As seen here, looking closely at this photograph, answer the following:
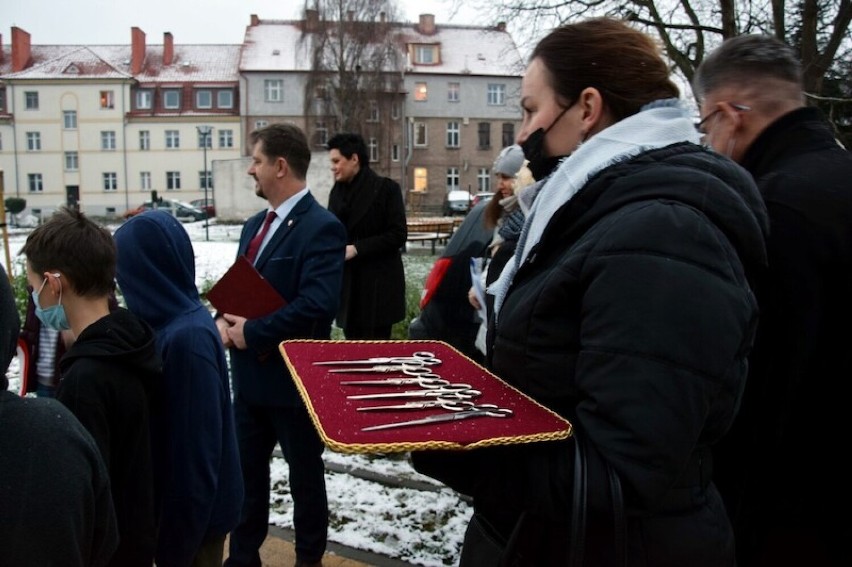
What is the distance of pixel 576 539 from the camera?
1.26 metres

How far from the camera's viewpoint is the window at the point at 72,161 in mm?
54281

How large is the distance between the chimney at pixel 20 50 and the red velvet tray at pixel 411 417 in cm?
6281

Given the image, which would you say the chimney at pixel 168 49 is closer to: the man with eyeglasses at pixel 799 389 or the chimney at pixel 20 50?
the chimney at pixel 20 50

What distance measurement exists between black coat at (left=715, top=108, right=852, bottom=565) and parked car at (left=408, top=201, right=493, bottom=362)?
2139mm

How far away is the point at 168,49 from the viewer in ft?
182

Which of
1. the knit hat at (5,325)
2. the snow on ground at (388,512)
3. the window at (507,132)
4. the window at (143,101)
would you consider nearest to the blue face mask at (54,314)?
the knit hat at (5,325)

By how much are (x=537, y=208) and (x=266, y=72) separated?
178 feet

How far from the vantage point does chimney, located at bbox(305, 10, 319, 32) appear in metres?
37.6

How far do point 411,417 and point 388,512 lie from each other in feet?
9.92

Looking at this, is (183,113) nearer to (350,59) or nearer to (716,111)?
(350,59)

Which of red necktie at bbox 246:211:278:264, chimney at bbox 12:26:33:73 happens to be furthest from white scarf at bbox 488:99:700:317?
chimney at bbox 12:26:33:73

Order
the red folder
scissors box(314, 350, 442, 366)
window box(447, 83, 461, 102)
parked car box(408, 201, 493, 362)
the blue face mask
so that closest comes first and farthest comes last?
scissors box(314, 350, 442, 366), the blue face mask, the red folder, parked car box(408, 201, 493, 362), window box(447, 83, 461, 102)

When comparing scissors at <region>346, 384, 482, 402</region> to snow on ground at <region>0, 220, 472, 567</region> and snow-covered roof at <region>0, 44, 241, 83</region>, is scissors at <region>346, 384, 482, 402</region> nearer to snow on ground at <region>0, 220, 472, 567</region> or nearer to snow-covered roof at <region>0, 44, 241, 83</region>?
snow on ground at <region>0, 220, 472, 567</region>

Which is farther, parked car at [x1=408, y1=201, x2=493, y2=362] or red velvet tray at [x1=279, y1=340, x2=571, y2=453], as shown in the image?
parked car at [x1=408, y1=201, x2=493, y2=362]
